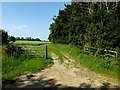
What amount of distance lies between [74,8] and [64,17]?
10.00 meters

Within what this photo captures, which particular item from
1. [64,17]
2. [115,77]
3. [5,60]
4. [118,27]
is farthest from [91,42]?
[64,17]

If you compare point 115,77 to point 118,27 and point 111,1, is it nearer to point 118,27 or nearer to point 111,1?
point 118,27

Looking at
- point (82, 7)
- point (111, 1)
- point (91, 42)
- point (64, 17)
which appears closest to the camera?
point (91, 42)

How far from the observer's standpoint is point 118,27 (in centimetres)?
879

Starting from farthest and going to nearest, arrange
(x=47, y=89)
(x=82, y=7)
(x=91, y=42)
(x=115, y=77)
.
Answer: (x=82, y=7) → (x=91, y=42) → (x=115, y=77) → (x=47, y=89)

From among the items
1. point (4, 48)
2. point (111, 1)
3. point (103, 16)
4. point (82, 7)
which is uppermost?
point (82, 7)

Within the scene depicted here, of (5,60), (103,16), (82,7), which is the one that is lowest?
(5,60)

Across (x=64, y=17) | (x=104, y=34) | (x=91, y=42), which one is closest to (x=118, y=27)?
(x=104, y=34)

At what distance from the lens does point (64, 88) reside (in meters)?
3.79

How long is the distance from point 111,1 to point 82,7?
605 centimetres

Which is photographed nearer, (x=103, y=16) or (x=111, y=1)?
(x=103, y=16)

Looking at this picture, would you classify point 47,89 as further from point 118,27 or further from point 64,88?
point 118,27

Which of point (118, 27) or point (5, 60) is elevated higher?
point (118, 27)

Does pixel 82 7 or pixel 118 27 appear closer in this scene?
pixel 118 27
